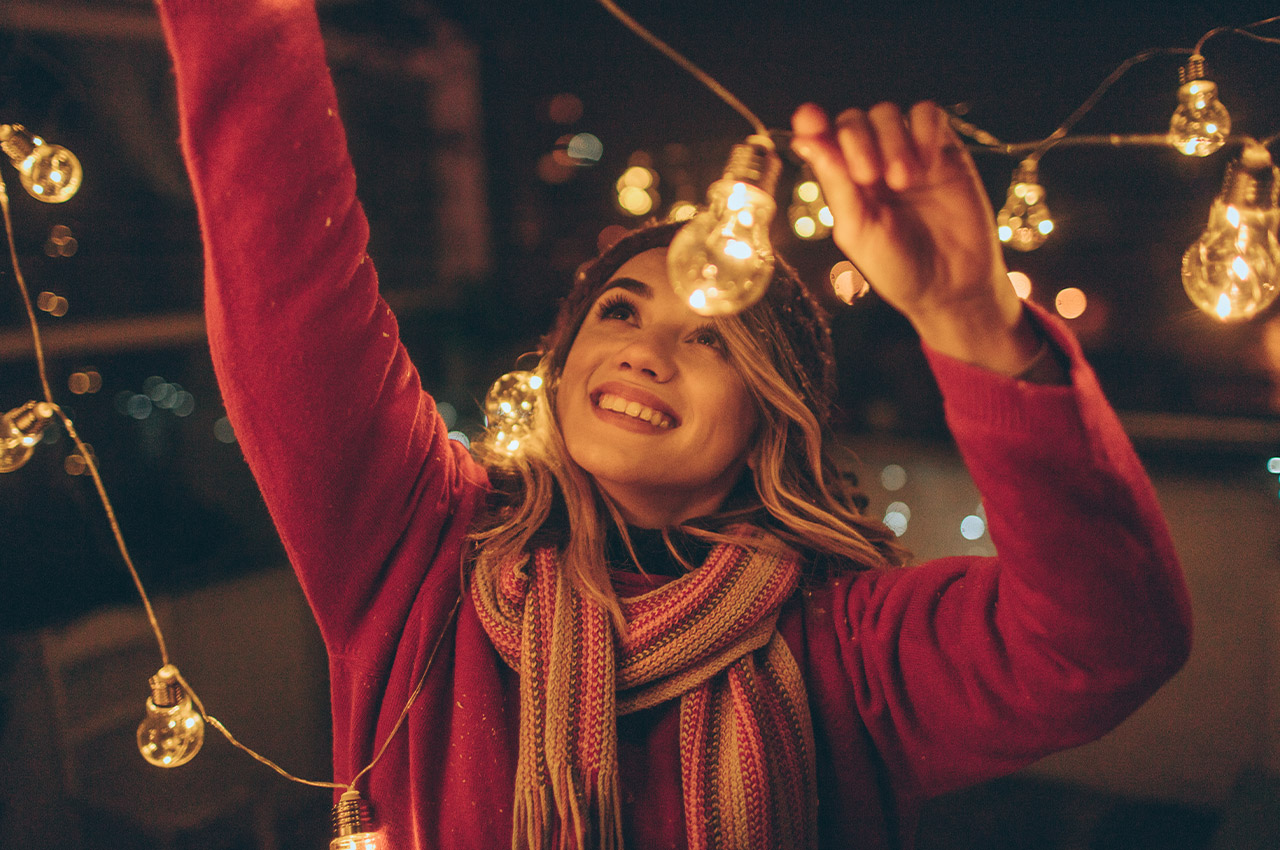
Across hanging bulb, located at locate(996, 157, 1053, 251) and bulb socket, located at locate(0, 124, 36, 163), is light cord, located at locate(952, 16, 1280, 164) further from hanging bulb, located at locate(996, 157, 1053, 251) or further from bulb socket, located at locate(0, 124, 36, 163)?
bulb socket, located at locate(0, 124, 36, 163)

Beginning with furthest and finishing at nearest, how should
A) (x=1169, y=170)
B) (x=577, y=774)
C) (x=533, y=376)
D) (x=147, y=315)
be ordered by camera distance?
(x=147, y=315)
(x=1169, y=170)
(x=533, y=376)
(x=577, y=774)

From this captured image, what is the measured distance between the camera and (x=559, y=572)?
892mm

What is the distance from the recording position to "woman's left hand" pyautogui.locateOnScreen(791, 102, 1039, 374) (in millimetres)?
540

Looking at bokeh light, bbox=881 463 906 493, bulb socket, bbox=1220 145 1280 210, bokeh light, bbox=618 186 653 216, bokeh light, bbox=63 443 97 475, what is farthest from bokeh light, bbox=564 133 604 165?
bulb socket, bbox=1220 145 1280 210

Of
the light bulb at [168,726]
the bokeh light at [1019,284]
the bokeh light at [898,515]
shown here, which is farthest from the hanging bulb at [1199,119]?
the bokeh light at [898,515]

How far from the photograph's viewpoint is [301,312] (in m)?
0.71

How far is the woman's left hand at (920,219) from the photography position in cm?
54

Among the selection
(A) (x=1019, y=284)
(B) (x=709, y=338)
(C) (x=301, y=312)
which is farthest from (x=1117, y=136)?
(C) (x=301, y=312)

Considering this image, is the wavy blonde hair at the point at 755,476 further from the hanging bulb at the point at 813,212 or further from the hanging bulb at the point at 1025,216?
the hanging bulb at the point at 1025,216

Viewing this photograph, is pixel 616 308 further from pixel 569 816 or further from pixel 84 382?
pixel 84 382

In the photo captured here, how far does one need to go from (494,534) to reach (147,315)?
2.73m

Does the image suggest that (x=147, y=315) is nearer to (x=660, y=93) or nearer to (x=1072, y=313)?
(x=660, y=93)

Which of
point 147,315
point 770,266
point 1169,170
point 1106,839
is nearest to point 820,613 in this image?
point 770,266

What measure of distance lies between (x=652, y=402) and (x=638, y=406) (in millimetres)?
17
